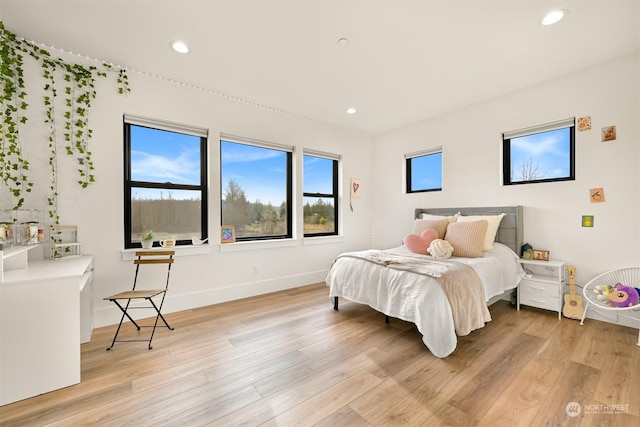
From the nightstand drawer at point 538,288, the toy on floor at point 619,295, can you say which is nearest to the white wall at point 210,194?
the nightstand drawer at point 538,288

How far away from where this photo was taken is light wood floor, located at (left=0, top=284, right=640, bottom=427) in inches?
57.2

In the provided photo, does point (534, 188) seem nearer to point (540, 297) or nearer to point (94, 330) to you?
point (540, 297)

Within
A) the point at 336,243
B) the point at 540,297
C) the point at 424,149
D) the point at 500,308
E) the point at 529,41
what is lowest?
the point at 500,308

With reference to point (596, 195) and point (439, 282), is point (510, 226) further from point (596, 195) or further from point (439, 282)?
point (439, 282)

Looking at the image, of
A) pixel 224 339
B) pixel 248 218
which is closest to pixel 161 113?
pixel 248 218

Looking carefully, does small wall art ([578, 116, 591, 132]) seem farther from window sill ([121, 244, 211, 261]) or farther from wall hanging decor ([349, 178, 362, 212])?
window sill ([121, 244, 211, 261])

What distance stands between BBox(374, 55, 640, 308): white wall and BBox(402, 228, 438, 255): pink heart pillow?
1030 mm

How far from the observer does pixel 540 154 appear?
3178 millimetres

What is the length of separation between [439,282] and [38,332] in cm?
276

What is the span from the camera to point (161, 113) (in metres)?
2.90

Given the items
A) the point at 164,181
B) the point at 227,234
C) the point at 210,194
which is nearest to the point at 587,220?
the point at 227,234

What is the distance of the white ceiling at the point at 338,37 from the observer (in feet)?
6.33

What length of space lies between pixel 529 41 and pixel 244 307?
386 cm

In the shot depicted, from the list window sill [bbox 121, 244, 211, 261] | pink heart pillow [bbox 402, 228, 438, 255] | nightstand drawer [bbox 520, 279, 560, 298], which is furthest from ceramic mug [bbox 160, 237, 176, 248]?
nightstand drawer [bbox 520, 279, 560, 298]
